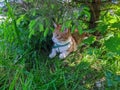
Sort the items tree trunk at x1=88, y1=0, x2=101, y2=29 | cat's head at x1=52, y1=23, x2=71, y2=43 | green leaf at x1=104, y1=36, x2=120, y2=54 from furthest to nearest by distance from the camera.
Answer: tree trunk at x1=88, y1=0, x2=101, y2=29 < cat's head at x1=52, y1=23, x2=71, y2=43 < green leaf at x1=104, y1=36, x2=120, y2=54

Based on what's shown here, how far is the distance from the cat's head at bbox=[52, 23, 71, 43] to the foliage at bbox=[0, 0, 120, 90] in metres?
0.05

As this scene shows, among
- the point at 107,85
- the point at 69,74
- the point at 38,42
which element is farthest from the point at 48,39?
the point at 107,85

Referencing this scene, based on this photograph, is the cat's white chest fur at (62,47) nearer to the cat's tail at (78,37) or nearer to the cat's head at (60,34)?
the cat's head at (60,34)

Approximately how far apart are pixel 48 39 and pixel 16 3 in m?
0.44

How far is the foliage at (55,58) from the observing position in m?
2.26

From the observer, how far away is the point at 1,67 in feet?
8.11

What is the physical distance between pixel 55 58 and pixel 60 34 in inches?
10.6

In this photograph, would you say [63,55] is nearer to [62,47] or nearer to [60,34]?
[62,47]

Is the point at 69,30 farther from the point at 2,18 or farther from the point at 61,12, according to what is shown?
the point at 2,18

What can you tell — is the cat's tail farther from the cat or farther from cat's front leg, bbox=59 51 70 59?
cat's front leg, bbox=59 51 70 59

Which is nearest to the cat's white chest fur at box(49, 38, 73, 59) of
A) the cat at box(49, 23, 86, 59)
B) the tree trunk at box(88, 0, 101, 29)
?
the cat at box(49, 23, 86, 59)

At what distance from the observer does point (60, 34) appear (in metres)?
2.44

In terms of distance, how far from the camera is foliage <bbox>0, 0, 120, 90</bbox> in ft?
7.42

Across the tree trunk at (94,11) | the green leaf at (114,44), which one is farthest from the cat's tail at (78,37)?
the green leaf at (114,44)
